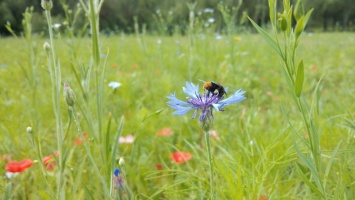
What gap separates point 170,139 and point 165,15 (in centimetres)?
664

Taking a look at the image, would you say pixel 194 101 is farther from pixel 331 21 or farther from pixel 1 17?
pixel 331 21

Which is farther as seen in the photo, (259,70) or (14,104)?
(259,70)

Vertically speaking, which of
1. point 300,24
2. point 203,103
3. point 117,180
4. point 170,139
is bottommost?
point 170,139

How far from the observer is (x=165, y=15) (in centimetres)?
746

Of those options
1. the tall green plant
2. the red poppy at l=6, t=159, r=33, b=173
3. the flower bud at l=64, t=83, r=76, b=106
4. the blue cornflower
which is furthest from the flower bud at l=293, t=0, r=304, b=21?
the red poppy at l=6, t=159, r=33, b=173

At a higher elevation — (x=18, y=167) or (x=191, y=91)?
(x=191, y=91)

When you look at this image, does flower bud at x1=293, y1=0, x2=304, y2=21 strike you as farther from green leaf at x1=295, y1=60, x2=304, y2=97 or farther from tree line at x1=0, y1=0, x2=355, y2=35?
tree line at x1=0, y1=0, x2=355, y2=35

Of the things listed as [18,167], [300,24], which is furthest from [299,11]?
[18,167]

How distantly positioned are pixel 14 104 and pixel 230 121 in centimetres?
95

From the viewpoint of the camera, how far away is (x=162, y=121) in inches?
50.0

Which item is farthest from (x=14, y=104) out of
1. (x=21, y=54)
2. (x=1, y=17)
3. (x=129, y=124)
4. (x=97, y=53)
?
(x=1, y=17)

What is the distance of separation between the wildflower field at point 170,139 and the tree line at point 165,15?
0.35 metres

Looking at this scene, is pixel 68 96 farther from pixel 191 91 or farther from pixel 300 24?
pixel 300 24

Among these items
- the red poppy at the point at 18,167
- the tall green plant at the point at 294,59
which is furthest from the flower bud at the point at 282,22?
the red poppy at the point at 18,167
